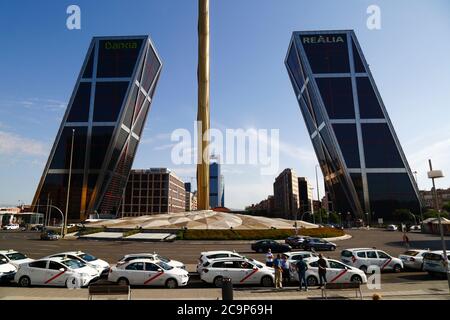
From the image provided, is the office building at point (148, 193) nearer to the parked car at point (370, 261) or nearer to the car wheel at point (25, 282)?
the parked car at point (370, 261)

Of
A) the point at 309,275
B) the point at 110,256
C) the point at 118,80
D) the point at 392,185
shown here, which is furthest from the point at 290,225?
the point at 118,80

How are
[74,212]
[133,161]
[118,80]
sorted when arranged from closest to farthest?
[74,212]
[118,80]
[133,161]

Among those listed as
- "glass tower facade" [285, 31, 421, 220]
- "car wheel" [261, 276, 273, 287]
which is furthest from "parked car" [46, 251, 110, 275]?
"glass tower facade" [285, 31, 421, 220]

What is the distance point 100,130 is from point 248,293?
99.5 m

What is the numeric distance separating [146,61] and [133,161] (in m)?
40.5

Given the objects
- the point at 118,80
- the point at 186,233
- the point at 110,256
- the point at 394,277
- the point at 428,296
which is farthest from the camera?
the point at 118,80

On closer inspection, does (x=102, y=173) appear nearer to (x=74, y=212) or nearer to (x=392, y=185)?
(x=74, y=212)

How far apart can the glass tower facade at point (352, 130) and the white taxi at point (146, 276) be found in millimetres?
93472

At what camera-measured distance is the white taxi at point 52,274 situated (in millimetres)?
15487

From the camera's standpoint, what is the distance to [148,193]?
139 meters

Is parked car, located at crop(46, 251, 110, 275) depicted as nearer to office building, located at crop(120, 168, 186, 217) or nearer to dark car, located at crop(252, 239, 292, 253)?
dark car, located at crop(252, 239, 292, 253)

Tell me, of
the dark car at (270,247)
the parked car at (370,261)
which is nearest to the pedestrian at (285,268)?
the parked car at (370,261)

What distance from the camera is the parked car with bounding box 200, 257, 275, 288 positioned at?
16.0m

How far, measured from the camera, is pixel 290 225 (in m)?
53.1
